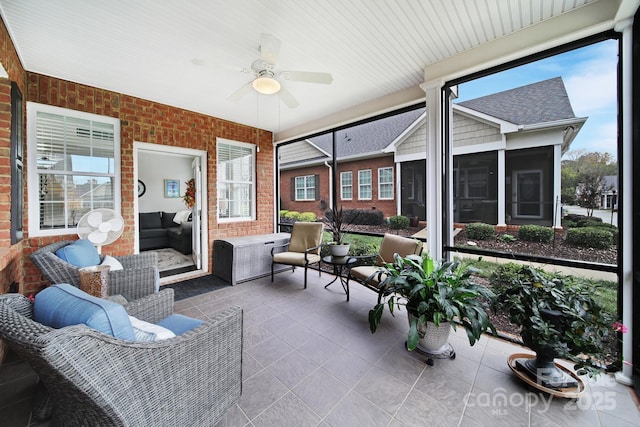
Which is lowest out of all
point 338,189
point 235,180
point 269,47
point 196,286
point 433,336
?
point 196,286

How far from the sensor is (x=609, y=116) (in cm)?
192

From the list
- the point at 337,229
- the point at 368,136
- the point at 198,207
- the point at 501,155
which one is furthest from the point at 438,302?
the point at 368,136

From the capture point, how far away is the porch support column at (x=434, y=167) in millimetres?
2701

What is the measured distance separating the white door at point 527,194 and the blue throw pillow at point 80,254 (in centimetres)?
426

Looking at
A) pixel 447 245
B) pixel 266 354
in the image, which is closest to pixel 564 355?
pixel 447 245

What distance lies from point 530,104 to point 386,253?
2.12 metres

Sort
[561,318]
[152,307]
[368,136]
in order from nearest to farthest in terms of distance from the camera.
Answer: [561,318]
[152,307]
[368,136]

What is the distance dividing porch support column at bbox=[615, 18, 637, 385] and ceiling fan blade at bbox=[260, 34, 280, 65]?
2592 mm

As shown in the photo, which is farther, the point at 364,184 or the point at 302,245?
the point at 364,184

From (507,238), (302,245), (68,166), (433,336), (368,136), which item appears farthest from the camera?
(368,136)

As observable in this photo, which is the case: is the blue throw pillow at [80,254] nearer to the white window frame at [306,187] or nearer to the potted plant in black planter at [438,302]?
the potted plant in black planter at [438,302]

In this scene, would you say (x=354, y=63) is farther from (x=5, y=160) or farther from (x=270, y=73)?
(x=5, y=160)

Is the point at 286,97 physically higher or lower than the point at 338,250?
higher

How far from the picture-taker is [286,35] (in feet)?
7.16
